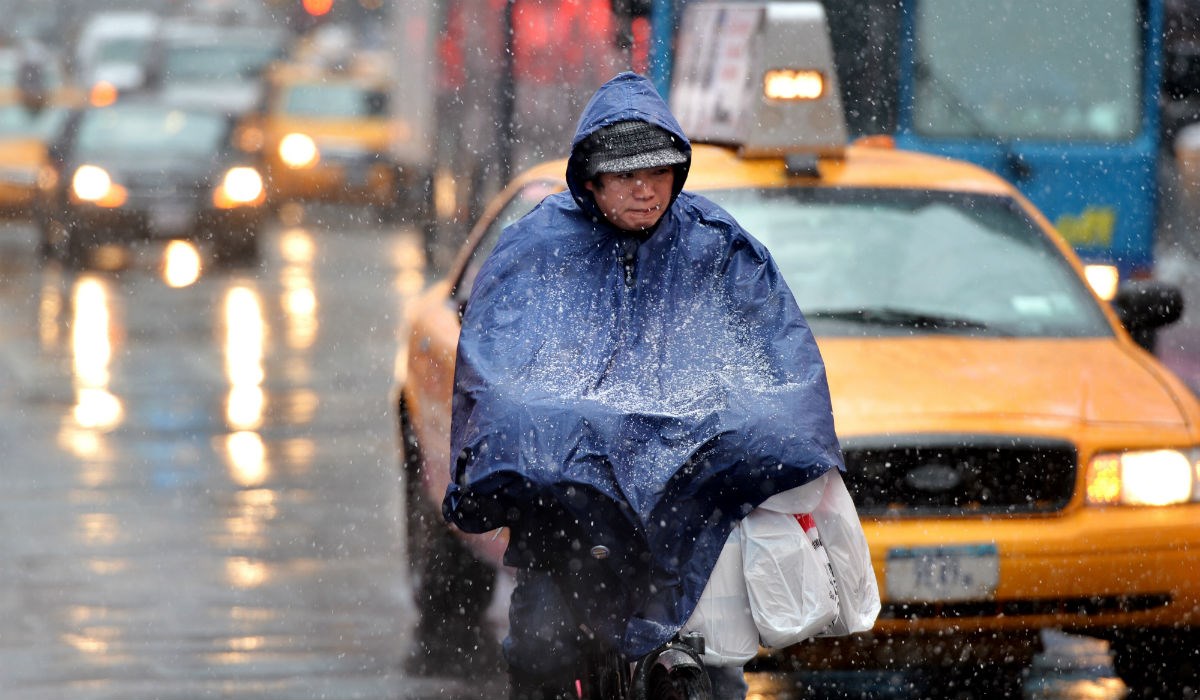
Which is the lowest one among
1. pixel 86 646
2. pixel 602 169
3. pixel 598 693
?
pixel 86 646

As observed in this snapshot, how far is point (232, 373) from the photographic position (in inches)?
524

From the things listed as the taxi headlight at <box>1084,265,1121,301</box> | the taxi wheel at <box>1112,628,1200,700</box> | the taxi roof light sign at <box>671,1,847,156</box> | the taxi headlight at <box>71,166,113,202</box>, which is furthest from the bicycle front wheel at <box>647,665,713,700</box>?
the taxi headlight at <box>71,166,113,202</box>

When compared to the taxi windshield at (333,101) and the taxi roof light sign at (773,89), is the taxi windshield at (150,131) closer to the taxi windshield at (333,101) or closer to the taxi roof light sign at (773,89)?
the taxi windshield at (333,101)

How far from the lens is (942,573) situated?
575 centimetres

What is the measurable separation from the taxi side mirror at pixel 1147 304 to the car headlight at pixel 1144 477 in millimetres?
1176

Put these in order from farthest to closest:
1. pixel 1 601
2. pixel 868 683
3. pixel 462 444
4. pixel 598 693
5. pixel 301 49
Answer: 1. pixel 301 49
2. pixel 1 601
3. pixel 868 683
4. pixel 598 693
5. pixel 462 444

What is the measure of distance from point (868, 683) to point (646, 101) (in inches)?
108

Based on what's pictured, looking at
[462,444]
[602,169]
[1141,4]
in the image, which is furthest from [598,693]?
[1141,4]

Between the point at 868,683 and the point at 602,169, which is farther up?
the point at 602,169

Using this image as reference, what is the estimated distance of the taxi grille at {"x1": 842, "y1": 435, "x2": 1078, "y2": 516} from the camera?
19.2 feet

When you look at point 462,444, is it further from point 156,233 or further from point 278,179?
point 278,179

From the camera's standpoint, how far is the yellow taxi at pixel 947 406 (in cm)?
581

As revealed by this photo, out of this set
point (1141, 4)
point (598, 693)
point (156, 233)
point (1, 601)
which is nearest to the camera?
point (598, 693)

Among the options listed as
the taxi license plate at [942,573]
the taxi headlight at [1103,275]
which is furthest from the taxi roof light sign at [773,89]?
the taxi headlight at [1103,275]
